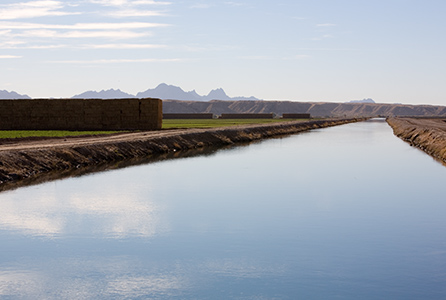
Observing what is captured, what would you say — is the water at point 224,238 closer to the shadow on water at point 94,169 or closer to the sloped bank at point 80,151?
the shadow on water at point 94,169

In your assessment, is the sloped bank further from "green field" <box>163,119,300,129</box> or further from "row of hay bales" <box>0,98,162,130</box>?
"green field" <box>163,119,300,129</box>

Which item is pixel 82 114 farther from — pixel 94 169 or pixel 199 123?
pixel 199 123

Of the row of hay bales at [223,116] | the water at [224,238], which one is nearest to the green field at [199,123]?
the row of hay bales at [223,116]

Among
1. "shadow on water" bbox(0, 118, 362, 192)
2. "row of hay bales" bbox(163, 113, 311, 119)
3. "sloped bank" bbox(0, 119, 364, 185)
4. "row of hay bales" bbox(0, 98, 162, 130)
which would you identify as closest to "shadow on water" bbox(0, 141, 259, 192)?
"shadow on water" bbox(0, 118, 362, 192)

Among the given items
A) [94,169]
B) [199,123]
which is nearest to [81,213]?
[94,169]

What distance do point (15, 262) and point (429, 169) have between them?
20088 mm

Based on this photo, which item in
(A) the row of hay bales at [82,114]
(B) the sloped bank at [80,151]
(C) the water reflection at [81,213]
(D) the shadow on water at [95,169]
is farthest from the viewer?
(A) the row of hay bales at [82,114]

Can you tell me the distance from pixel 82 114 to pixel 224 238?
36451 millimetres

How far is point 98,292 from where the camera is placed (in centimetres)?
852

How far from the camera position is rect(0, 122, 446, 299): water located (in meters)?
8.88

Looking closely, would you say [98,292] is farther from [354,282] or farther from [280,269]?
[354,282]

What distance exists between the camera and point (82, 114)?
46250 mm

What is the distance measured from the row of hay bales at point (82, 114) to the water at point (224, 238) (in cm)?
2428

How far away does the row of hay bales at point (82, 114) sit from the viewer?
46.0 meters
